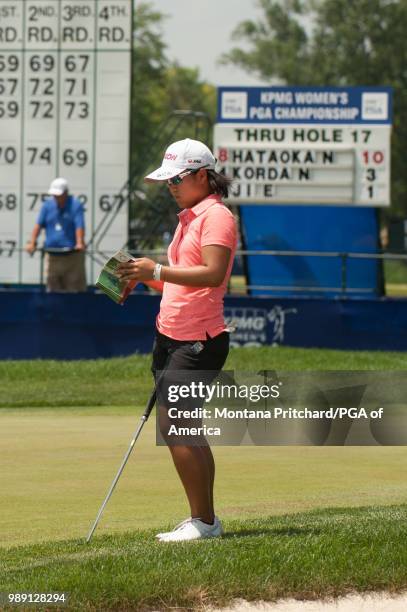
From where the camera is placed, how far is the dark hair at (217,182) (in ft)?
23.5

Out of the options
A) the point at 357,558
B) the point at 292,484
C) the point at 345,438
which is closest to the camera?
the point at 357,558

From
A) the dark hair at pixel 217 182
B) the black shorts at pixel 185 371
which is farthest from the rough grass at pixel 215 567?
the dark hair at pixel 217 182

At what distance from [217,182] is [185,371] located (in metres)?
0.94

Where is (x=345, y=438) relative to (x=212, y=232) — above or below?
below

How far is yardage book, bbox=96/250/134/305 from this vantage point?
6848 mm

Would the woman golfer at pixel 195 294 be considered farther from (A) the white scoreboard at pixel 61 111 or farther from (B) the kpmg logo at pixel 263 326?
(A) the white scoreboard at pixel 61 111

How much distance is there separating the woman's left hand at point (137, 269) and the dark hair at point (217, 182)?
576 mm

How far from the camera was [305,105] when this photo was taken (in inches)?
885

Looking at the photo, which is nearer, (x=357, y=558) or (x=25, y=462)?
(x=357, y=558)

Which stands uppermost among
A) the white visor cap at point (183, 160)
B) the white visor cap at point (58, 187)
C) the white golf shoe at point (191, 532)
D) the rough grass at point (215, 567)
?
the white visor cap at point (183, 160)

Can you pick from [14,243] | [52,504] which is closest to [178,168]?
[52,504]

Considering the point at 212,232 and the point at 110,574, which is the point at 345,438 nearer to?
the point at 212,232

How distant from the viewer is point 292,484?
9445mm

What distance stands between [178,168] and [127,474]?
3.16 meters
